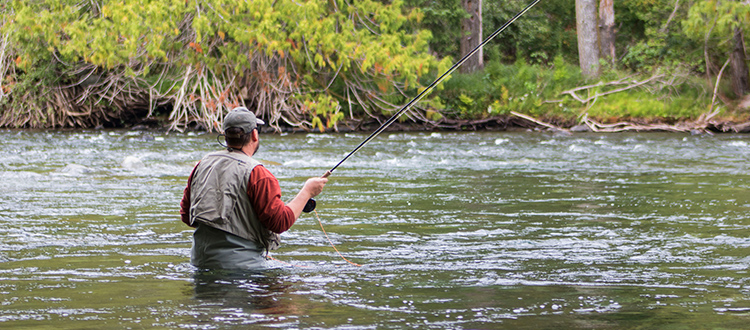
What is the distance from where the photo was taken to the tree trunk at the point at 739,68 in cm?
2148

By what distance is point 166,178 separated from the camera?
35.7 feet

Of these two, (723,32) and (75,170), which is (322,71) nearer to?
(723,32)

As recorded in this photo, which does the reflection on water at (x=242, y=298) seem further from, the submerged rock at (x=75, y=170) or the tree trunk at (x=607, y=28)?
the tree trunk at (x=607, y=28)

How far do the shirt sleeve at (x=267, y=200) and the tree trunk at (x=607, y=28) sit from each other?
68.5 ft

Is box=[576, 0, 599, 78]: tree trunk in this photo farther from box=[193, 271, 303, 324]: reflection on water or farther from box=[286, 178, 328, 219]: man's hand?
box=[193, 271, 303, 324]: reflection on water

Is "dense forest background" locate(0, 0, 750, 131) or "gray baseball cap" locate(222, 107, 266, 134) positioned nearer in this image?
"gray baseball cap" locate(222, 107, 266, 134)

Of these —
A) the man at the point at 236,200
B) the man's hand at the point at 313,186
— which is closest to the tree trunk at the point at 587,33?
the man's hand at the point at 313,186

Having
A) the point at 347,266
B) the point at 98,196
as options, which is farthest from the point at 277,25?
the point at 347,266

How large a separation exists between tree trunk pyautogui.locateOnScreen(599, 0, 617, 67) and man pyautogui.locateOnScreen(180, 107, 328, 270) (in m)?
20.8

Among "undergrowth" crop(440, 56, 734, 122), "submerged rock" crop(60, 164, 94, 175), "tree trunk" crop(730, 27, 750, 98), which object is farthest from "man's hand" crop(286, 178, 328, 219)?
"tree trunk" crop(730, 27, 750, 98)

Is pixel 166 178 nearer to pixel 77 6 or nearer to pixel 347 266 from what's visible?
pixel 347 266

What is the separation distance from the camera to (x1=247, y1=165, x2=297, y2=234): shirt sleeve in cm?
487

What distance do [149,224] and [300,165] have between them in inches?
213

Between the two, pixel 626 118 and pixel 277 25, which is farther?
pixel 626 118
